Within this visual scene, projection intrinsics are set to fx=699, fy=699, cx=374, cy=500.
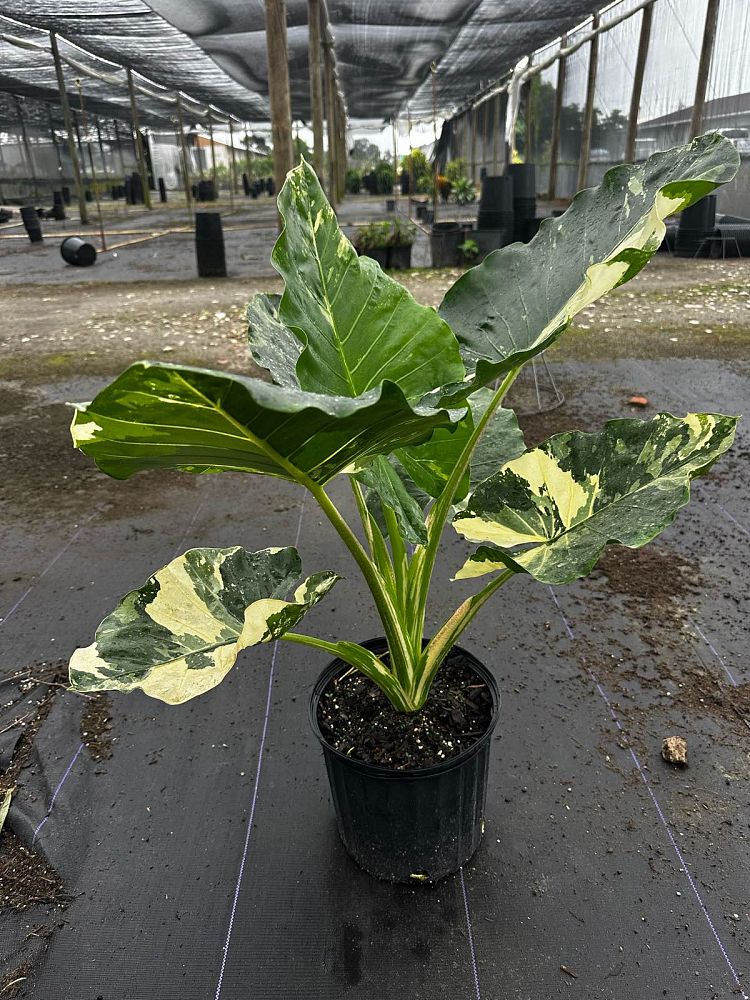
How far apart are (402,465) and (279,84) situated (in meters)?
5.77

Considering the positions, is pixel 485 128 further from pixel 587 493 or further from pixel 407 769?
pixel 407 769

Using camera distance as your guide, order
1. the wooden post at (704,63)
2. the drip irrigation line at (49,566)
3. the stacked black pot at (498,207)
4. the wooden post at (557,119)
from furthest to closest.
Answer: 1. the wooden post at (557,119)
2. the wooden post at (704,63)
3. the stacked black pot at (498,207)
4. the drip irrigation line at (49,566)

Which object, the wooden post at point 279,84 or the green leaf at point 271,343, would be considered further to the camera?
the wooden post at point 279,84

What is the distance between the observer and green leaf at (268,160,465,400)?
960 millimetres

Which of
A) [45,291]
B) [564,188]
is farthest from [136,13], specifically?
[564,188]

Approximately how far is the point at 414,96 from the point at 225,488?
811 inches

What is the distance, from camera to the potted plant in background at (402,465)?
0.73 metres

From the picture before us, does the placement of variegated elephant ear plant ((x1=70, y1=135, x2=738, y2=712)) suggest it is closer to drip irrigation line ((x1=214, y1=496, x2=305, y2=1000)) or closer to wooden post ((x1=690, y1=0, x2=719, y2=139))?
drip irrigation line ((x1=214, y1=496, x2=305, y2=1000))

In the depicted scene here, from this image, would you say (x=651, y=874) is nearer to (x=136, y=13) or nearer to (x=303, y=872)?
(x=303, y=872)

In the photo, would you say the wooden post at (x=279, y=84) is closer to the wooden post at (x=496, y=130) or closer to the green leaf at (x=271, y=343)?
the green leaf at (x=271, y=343)

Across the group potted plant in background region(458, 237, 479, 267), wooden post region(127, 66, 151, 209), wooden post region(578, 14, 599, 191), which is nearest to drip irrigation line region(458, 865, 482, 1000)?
potted plant in background region(458, 237, 479, 267)

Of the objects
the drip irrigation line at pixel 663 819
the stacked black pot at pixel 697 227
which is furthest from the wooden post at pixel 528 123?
the drip irrigation line at pixel 663 819

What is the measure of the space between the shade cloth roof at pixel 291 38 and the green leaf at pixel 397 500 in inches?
374

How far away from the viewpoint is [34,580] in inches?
91.3
